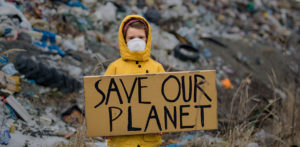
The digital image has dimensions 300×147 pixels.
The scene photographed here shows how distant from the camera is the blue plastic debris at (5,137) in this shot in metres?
2.61

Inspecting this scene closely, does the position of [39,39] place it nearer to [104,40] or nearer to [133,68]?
[104,40]

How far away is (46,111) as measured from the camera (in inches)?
146

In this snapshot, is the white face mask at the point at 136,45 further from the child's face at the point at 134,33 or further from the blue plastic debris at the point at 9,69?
the blue plastic debris at the point at 9,69

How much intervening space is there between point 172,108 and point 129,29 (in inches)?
26.5

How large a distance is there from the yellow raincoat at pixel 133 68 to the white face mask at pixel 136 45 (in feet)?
0.11

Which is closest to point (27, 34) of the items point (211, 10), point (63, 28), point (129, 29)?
point (63, 28)

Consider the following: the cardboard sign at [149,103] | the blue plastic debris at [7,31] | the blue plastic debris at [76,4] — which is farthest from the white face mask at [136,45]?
the blue plastic debris at [76,4]

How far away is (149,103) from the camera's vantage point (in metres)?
2.09

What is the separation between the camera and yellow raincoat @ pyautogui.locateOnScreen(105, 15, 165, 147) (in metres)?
2.13

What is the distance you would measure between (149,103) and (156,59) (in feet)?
3.50

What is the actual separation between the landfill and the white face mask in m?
0.34

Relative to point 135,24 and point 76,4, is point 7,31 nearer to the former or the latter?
point 76,4

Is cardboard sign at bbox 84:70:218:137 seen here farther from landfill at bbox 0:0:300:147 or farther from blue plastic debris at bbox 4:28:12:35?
blue plastic debris at bbox 4:28:12:35

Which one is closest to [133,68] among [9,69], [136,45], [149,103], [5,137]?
[136,45]
